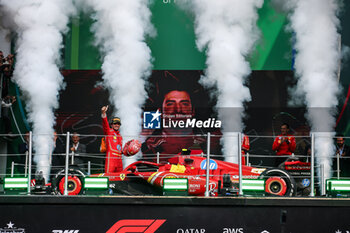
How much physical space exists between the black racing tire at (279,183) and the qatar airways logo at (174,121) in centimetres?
300

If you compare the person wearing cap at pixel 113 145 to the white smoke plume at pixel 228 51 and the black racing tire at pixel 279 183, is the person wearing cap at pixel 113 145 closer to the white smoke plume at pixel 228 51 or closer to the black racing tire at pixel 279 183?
the white smoke plume at pixel 228 51

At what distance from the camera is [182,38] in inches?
387

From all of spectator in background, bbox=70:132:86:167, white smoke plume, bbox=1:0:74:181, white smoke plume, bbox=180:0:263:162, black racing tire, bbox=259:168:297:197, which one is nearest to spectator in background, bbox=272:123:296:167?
white smoke plume, bbox=180:0:263:162

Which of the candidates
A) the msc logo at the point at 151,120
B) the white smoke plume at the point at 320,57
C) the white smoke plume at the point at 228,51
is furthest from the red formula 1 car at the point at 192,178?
the white smoke plume at the point at 320,57

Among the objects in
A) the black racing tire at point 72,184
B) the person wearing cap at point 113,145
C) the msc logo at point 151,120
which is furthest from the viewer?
the msc logo at point 151,120

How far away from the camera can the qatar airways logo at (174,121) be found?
968 cm

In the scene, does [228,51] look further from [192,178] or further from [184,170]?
[192,178]

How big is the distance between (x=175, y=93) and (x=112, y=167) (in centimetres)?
218

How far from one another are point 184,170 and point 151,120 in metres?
2.48

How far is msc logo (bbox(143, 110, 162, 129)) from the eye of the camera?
380 inches

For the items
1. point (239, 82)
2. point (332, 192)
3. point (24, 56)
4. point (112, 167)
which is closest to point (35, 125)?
point (24, 56)

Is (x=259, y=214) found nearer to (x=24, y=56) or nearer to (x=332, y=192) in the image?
(x=332, y=192)

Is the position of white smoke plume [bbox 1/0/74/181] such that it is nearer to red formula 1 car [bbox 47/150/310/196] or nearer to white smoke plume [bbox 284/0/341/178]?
red formula 1 car [bbox 47/150/310/196]

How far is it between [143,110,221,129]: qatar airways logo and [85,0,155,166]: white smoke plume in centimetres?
23
